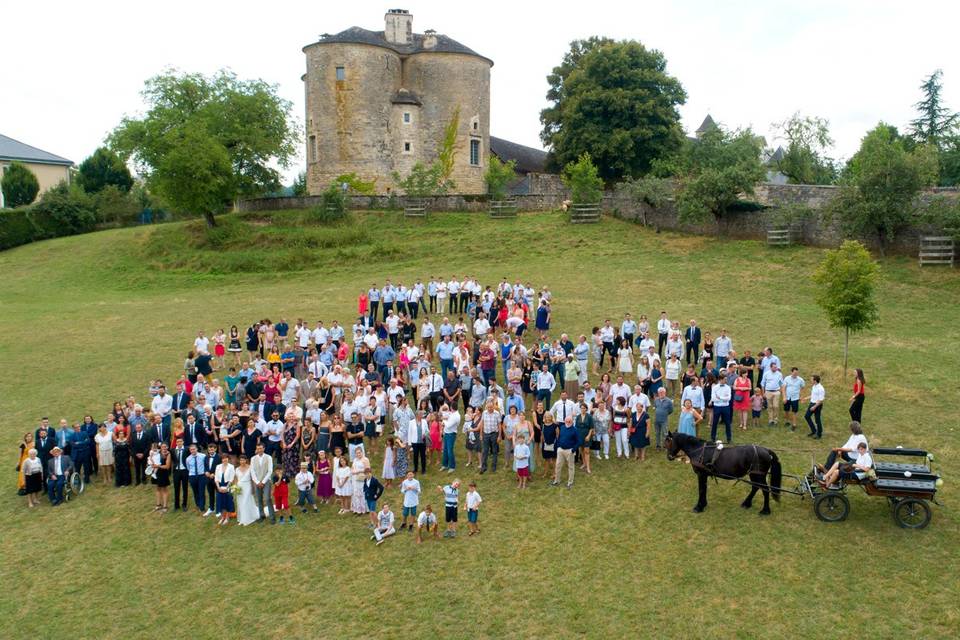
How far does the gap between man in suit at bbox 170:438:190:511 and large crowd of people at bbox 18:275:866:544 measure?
27mm

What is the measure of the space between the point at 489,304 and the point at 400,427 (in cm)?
863

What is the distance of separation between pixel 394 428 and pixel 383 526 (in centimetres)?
375

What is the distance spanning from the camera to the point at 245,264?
129 feet

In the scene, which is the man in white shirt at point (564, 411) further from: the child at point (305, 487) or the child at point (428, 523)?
the child at point (305, 487)

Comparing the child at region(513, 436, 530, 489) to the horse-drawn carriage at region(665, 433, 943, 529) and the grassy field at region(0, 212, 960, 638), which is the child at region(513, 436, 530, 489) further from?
the horse-drawn carriage at region(665, 433, 943, 529)

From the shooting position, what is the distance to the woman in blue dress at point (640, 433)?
48.4 ft

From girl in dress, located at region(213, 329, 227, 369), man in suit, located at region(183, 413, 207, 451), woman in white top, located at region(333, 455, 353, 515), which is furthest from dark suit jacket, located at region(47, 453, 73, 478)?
girl in dress, located at region(213, 329, 227, 369)

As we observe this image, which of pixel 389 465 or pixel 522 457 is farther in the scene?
pixel 389 465

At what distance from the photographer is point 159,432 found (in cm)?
1579

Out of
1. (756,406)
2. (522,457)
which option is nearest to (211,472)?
(522,457)

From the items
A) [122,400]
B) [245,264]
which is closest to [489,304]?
[122,400]

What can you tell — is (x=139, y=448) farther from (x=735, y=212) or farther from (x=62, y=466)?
(x=735, y=212)

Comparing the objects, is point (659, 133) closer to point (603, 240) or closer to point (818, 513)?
point (603, 240)

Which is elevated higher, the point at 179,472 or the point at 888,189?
the point at 888,189
